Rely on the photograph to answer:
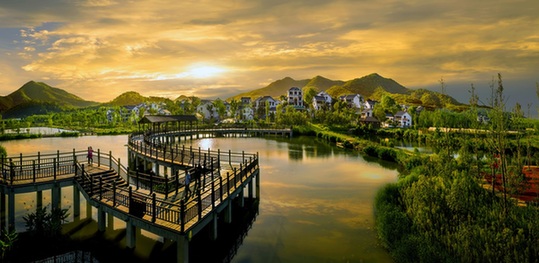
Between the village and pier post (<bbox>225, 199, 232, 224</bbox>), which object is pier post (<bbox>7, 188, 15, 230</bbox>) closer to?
pier post (<bbox>225, 199, 232, 224</bbox>)

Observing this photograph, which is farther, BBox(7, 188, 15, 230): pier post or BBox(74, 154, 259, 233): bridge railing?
BBox(7, 188, 15, 230): pier post

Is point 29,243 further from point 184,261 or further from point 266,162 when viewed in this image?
point 266,162

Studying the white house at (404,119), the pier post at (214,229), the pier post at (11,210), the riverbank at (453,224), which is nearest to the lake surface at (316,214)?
the pier post at (214,229)

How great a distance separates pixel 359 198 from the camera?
25.9m

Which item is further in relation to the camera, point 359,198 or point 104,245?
point 359,198

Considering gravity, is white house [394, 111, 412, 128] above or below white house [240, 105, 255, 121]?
below

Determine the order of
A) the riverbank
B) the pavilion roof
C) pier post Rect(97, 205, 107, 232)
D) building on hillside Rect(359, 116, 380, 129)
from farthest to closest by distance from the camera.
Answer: building on hillside Rect(359, 116, 380, 129), the pavilion roof, pier post Rect(97, 205, 107, 232), the riverbank

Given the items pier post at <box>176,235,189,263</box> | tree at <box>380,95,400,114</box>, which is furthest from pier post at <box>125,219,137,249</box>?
tree at <box>380,95,400,114</box>

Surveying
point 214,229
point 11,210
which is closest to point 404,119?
point 214,229

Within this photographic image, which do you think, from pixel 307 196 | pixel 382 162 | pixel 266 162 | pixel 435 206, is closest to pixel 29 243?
pixel 307 196

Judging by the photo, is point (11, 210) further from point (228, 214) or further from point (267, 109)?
point (267, 109)

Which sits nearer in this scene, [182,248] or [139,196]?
[182,248]

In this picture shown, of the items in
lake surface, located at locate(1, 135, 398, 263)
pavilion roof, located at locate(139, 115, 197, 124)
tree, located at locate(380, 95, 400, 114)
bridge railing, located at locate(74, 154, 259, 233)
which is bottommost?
lake surface, located at locate(1, 135, 398, 263)

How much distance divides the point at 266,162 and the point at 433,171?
2145 cm
